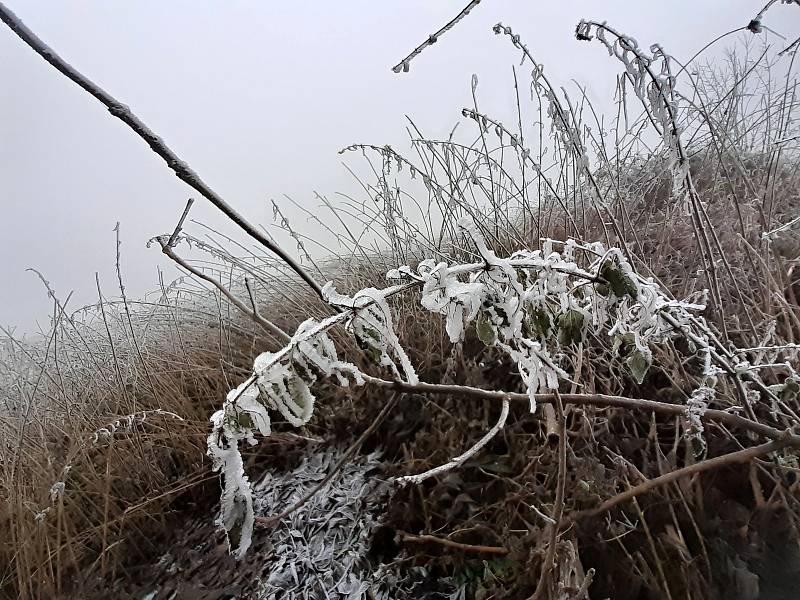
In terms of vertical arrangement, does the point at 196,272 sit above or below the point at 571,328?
above

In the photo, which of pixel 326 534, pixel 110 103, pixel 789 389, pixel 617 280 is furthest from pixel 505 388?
pixel 110 103

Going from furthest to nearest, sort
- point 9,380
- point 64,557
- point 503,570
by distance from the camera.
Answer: point 9,380 < point 64,557 < point 503,570

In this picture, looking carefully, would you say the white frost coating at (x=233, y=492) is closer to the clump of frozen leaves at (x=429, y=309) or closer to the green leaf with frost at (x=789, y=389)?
the clump of frozen leaves at (x=429, y=309)

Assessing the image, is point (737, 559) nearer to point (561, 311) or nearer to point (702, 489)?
point (702, 489)

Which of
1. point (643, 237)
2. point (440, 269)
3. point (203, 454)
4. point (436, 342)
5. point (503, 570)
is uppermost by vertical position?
point (440, 269)

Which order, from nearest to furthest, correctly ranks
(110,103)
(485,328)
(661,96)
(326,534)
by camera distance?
(110,103)
(485,328)
(661,96)
(326,534)

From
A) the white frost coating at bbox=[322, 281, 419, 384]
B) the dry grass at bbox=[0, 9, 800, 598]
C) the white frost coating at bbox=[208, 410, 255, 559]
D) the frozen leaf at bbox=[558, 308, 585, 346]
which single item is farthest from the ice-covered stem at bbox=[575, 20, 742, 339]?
the white frost coating at bbox=[208, 410, 255, 559]

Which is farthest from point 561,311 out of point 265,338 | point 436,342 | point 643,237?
point 265,338

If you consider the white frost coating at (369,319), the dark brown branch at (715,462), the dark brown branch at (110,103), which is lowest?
the dark brown branch at (715,462)

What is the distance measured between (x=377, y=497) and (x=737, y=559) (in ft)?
2.18

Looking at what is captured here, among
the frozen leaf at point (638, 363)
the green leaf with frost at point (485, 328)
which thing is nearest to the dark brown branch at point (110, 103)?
the green leaf with frost at point (485, 328)

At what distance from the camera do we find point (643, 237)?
1.48 meters

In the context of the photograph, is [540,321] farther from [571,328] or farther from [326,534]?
[326,534]

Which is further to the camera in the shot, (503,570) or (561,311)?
(503,570)
